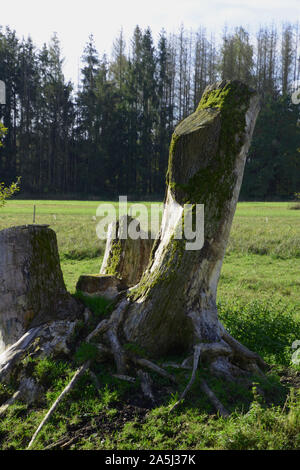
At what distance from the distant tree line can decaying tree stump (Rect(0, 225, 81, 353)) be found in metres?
48.9

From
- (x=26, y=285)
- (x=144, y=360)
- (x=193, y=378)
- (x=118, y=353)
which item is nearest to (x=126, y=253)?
(x=26, y=285)

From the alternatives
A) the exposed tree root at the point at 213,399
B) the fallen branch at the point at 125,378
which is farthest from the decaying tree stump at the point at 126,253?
the exposed tree root at the point at 213,399

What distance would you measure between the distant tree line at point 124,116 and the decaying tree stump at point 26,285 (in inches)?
1925

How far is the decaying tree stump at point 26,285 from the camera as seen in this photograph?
16.9ft

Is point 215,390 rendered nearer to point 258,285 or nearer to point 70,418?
point 70,418

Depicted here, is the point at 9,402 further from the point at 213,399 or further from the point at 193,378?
the point at 213,399

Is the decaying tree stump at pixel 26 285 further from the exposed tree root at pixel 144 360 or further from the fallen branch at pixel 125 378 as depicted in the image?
the fallen branch at pixel 125 378

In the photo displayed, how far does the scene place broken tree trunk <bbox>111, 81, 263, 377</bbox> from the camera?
493 centimetres

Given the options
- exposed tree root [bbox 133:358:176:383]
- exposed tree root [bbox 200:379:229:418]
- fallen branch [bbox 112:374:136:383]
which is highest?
exposed tree root [bbox 133:358:176:383]

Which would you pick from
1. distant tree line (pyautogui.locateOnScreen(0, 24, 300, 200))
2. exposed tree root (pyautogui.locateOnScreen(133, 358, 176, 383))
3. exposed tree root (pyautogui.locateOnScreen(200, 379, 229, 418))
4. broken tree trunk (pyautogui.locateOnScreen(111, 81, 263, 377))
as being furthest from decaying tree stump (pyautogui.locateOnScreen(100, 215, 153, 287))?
distant tree line (pyautogui.locateOnScreen(0, 24, 300, 200))

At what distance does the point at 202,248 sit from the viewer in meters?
4.95

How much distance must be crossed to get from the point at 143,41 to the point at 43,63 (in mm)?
14052

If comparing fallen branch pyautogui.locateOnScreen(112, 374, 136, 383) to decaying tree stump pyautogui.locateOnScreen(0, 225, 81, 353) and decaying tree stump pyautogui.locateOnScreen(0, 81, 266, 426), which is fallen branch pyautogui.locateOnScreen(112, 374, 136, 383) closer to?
decaying tree stump pyautogui.locateOnScreen(0, 81, 266, 426)
